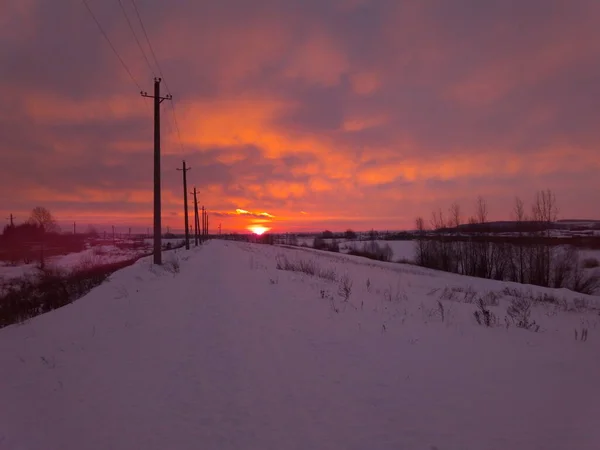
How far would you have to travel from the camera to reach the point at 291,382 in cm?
513

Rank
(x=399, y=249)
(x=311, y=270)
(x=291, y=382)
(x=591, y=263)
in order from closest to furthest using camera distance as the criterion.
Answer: (x=291, y=382), (x=311, y=270), (x=591, y=263), (x=399, y=249)

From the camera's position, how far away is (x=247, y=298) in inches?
412

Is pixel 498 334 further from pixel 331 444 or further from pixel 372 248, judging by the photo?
pixel 372 248

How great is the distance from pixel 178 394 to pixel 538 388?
4.95 metres

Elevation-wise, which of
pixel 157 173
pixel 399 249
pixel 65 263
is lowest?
pixel 399 249

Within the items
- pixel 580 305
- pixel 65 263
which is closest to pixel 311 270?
pixel 580 305

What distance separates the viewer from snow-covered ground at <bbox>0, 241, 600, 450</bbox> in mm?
3953

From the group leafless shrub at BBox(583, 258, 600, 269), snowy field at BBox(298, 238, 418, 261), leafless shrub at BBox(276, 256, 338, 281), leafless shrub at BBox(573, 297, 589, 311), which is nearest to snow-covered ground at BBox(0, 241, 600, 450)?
leafless shrub at BBox(276, 256, 338, 281)

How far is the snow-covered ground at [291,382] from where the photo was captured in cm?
395

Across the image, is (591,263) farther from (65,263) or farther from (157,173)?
(65,263)

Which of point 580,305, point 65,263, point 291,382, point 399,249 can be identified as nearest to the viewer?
point 291,382

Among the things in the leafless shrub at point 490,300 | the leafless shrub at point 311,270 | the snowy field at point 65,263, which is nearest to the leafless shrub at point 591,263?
the leafless shrub at point 490,300

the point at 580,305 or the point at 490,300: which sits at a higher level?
the point at 490,300

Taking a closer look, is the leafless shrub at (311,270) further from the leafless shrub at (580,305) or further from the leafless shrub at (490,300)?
the leafless shrub at (580,305)
